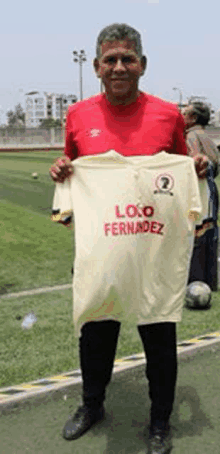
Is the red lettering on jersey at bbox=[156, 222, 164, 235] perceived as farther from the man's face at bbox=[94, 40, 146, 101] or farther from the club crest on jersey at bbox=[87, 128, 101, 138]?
the man's face at bbox=[94, 40, 146, 101]

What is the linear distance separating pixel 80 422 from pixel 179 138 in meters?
1.69

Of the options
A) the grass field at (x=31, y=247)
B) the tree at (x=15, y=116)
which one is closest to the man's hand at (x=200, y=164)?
the grass field at (x=31, y=247)

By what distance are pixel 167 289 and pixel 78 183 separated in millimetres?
677

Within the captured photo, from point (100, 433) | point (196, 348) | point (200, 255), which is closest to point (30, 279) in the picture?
point (200, 255)

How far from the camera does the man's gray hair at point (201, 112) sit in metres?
4.97

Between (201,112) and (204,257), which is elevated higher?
(201,112)

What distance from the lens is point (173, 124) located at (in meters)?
2.52

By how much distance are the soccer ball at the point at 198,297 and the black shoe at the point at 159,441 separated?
7.79 feet

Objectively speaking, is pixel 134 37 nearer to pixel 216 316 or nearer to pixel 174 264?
pixel 174 264

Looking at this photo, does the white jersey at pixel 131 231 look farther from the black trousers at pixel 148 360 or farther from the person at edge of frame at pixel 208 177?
the person at edge of frame at pixel 208 177

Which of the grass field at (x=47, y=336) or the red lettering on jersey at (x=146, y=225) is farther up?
the red lettering on jersey at (x=146, y=225)

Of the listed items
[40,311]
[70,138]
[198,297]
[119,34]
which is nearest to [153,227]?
[70,138]

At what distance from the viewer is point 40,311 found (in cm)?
518

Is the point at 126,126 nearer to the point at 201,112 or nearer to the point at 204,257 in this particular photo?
the point at 201,112
